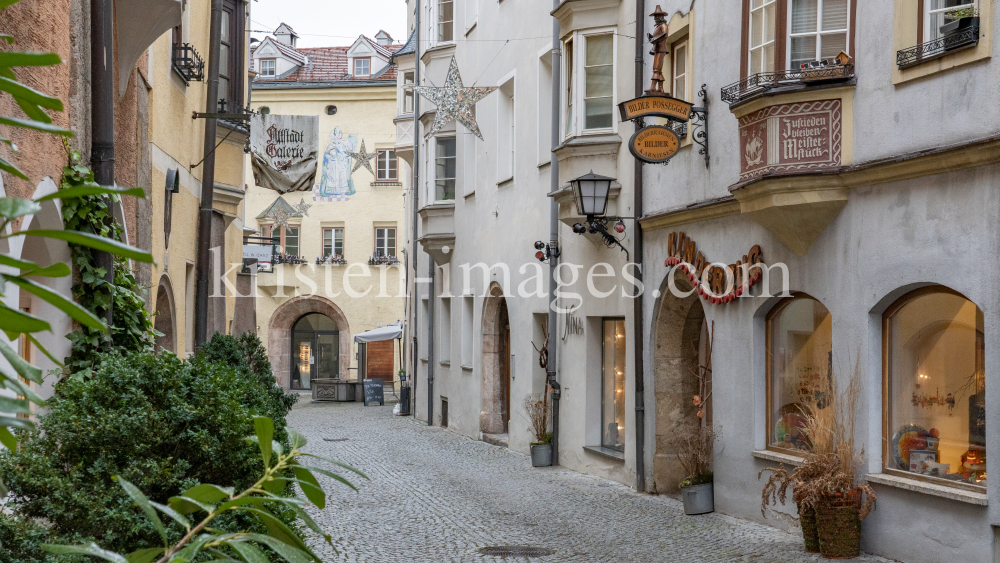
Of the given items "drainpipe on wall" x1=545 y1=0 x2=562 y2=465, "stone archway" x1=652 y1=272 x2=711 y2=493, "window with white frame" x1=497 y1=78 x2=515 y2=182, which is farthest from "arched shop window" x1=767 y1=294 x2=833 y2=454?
"window with white frame" x1=497 y1=78 x2=515 y2=182

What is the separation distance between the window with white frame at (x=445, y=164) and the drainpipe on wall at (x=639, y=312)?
9.69 metres

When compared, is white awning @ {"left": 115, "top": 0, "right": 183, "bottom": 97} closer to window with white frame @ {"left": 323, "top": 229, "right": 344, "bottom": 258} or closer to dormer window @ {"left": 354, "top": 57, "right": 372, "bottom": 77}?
window with white frame @ {"left": 323, "top": 229, "right": 344, "bottom": 258}

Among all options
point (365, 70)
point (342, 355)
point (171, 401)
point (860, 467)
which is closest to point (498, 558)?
point (860, 467)

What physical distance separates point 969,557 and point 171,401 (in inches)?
231

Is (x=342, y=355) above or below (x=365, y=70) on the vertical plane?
below

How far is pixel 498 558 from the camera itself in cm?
884

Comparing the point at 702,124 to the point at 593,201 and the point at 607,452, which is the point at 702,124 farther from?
the point at 607,452

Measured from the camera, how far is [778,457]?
32.4 feet

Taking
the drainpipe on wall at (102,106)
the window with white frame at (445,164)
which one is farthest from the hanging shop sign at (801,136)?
the window with white frame at (445,164)

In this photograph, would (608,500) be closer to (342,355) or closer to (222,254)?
(222,254)

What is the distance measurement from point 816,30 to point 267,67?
3647cm

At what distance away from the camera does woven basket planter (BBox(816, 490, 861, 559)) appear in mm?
8367

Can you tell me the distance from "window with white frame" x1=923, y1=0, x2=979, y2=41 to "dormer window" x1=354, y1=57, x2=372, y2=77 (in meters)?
35.8

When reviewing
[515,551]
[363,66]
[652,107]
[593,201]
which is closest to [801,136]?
[652,107]
